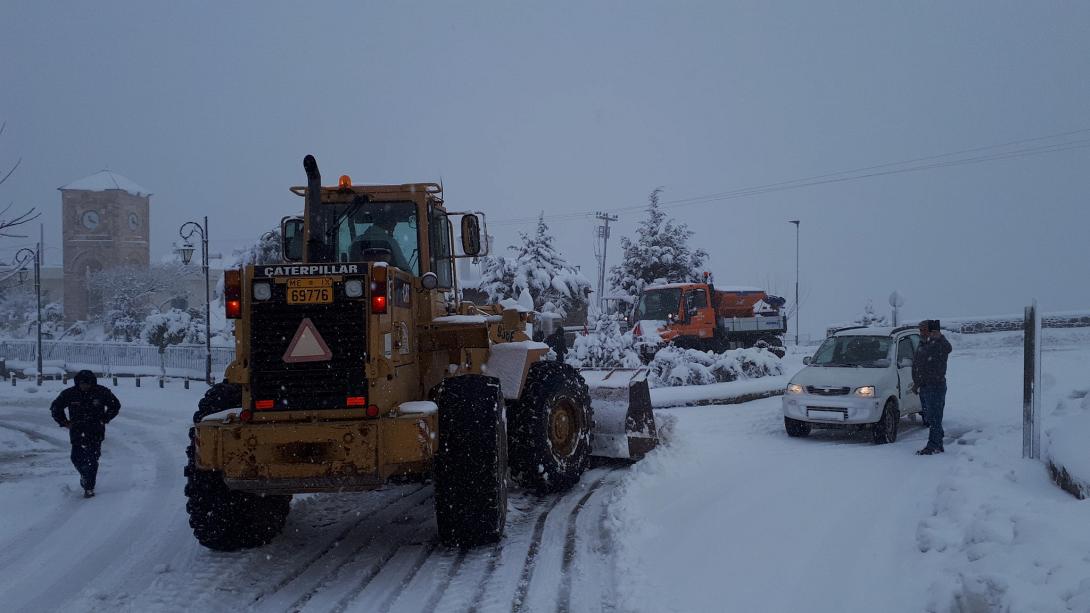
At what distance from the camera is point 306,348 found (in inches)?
234

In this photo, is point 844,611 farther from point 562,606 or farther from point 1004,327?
point 1004,327

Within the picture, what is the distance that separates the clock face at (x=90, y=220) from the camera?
57406mm

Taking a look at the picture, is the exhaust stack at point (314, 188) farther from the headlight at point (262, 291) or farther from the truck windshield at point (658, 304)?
the truck windshield at point (658, 304)

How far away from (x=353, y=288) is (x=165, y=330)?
3152cm

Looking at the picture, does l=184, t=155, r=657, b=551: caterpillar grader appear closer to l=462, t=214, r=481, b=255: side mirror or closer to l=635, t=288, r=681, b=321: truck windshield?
l=462, t=214, r=481, b=255: side mirror

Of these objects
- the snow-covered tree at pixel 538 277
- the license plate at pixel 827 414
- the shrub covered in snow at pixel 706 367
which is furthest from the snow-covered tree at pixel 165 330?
the license plate at pixel 827 414

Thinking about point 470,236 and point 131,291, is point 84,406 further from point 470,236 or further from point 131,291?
point 131,291

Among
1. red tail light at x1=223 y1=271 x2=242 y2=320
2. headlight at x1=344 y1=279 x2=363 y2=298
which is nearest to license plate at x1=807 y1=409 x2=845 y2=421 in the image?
headlight at x1=344 y1=279 x2=363 y2=298

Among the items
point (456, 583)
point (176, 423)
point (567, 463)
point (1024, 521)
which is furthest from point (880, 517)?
point (176, 423)

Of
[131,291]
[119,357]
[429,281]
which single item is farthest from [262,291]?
[131,291]

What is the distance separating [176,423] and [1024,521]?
1668 centimetres

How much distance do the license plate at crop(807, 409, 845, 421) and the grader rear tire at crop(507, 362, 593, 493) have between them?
165 inches

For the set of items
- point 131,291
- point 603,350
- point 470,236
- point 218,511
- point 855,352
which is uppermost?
point 470,236

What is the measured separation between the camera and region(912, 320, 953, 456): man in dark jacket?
10.1 meters
